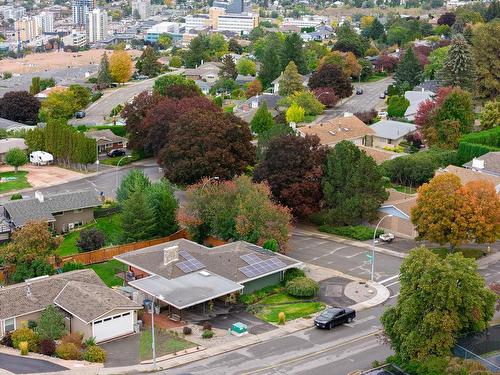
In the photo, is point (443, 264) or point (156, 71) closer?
point (443, 264)

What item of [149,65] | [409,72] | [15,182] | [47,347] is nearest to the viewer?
[47,347]

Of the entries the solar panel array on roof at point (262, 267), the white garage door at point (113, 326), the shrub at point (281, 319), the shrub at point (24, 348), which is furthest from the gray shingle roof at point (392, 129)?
the shrub at point (24, 348)

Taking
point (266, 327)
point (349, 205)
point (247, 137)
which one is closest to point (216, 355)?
point (266, 327)

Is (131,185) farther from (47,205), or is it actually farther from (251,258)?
(251,258)

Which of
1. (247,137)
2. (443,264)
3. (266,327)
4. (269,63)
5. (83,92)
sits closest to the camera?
(443,264)

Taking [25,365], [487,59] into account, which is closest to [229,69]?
[487,59]

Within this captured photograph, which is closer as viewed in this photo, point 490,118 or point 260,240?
point 260,240

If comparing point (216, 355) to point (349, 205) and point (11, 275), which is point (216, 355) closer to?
point (11, 275)
